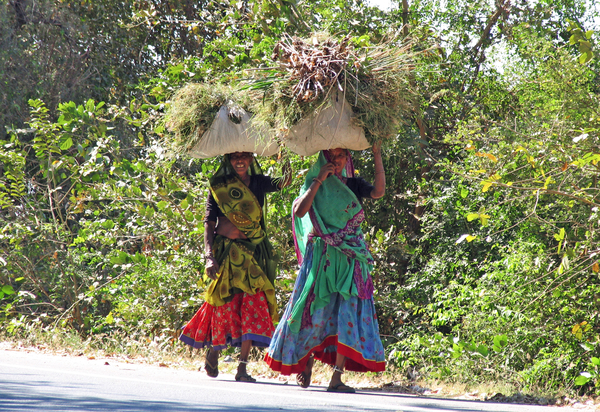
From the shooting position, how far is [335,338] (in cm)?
518

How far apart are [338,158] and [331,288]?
38.7 inches

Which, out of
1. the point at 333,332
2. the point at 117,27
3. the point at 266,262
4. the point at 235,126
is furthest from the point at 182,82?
the point at 117,27

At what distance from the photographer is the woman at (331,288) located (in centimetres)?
510

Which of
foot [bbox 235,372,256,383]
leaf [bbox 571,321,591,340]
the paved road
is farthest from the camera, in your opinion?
foot [bbox 235,372,256,383]

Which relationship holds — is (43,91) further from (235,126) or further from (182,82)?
(235,126)

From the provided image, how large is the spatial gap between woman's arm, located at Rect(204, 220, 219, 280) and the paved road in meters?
0.89

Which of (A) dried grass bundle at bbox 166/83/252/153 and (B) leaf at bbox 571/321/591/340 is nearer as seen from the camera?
(B) leaf at bbox 571/321/591/340

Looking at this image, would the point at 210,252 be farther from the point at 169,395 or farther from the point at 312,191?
the point at 169,395

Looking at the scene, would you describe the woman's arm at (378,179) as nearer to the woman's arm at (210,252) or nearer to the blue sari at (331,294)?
the blue sari at (331,294)

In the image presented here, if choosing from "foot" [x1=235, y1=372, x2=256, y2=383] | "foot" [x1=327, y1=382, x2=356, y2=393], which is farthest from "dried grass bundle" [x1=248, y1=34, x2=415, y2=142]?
"foot" [x1=235, y1=372, x2=256, y2=383]

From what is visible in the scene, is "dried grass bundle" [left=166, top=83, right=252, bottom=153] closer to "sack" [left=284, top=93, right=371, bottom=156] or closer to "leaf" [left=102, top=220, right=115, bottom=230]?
"sack" [left=284, top=93, right=371, bottom=156]

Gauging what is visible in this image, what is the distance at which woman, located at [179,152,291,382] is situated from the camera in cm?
591

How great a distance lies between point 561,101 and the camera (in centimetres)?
629

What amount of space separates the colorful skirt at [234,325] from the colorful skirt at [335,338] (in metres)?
0.65
